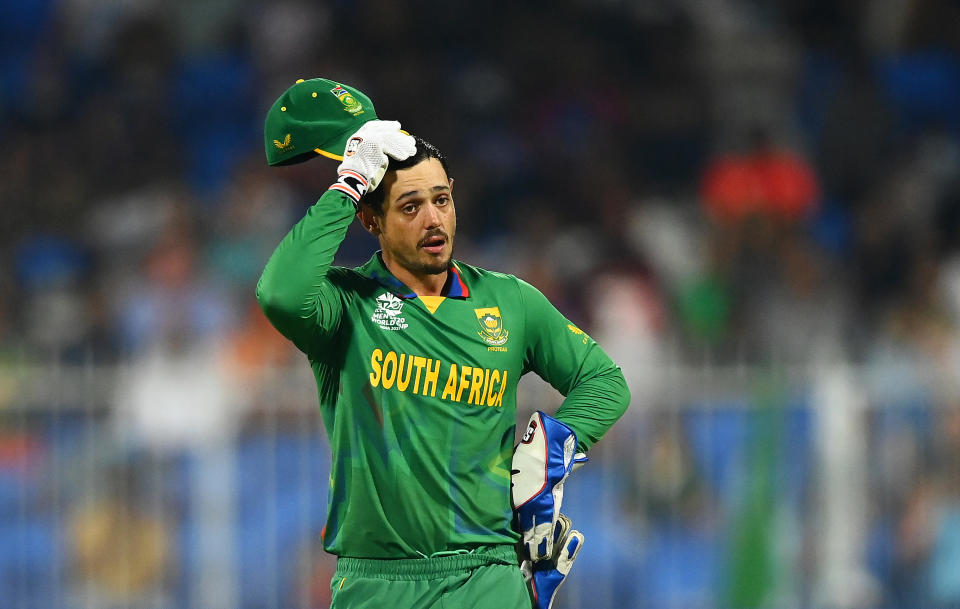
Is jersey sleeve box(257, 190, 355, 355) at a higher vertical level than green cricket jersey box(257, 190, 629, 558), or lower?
higher

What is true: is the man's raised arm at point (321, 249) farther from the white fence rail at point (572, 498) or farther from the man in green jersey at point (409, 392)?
the white fence rail at point (572, 498)

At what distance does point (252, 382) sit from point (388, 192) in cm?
504

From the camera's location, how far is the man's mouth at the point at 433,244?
454cm

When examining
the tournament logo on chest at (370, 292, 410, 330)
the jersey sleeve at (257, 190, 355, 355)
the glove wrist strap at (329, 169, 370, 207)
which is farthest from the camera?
the tournament logo on chest at (370, 292, 410, 330)

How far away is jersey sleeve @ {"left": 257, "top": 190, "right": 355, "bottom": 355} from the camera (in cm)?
417

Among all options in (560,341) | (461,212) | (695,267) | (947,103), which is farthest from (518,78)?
(560,341)

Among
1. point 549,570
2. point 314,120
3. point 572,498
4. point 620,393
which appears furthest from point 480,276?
point 572,498

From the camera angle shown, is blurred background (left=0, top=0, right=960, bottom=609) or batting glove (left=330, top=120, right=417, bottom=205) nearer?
batting glove (left=330, top=120, right=417, bottom=205)

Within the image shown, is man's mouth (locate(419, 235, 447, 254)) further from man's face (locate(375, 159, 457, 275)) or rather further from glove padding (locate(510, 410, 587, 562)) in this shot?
glove padding (locate(510, 410, 587, 562))

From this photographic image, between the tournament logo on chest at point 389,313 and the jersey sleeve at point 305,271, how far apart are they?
0.22 m

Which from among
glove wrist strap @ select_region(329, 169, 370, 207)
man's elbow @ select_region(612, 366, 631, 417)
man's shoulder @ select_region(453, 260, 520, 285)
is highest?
glove wrist strap @ select_region(329, 169, 370, 207)

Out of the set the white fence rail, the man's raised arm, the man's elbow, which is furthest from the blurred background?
the man's raised arm

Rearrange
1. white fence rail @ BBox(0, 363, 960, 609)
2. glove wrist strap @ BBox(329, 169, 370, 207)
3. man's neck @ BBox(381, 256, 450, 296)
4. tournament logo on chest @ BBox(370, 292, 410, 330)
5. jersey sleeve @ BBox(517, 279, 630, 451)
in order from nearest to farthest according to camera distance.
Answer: glove wrist strap @ BBox(329, 169, 370, 207) < tournament logo on chest @ BBox(370, 292, 410, 330) < man's neck @ BBox(381, 256, 450, 296) < jersey sleeve @ BBox(517, 279, 630, 451) < white fence rail @ BBox(0, 363, 960, 609)

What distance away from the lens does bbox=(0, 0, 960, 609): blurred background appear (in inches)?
373
